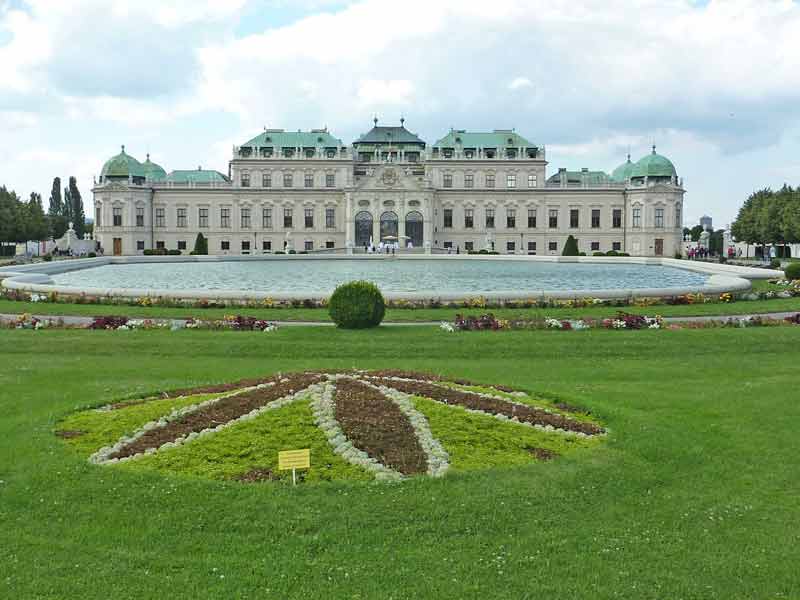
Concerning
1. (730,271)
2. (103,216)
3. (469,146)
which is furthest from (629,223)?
(103,216)

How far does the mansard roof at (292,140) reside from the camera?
99312mm

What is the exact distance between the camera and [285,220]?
9919cm

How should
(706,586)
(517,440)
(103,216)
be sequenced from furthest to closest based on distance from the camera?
(103,216) → (517,440) → (706,586)

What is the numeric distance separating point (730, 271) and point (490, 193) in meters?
51.2

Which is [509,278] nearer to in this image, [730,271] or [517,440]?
[730,271]

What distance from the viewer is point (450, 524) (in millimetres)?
8156

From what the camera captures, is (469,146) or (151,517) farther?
(469,146)

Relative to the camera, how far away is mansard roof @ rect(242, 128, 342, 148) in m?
99.3

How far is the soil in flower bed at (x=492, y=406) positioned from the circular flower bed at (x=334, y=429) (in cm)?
2

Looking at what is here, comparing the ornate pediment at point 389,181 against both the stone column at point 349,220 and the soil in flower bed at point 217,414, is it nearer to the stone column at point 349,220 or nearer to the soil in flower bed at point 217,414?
the stone column at point 349,220

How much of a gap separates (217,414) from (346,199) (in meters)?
85.9

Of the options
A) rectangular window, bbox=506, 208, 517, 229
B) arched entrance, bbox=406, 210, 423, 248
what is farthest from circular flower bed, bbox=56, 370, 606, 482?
rectangular window, bbox=506, 208, 517, 229

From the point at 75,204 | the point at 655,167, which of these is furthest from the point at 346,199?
the point at 75,204

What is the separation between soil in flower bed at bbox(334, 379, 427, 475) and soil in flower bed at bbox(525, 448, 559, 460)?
149 cm
